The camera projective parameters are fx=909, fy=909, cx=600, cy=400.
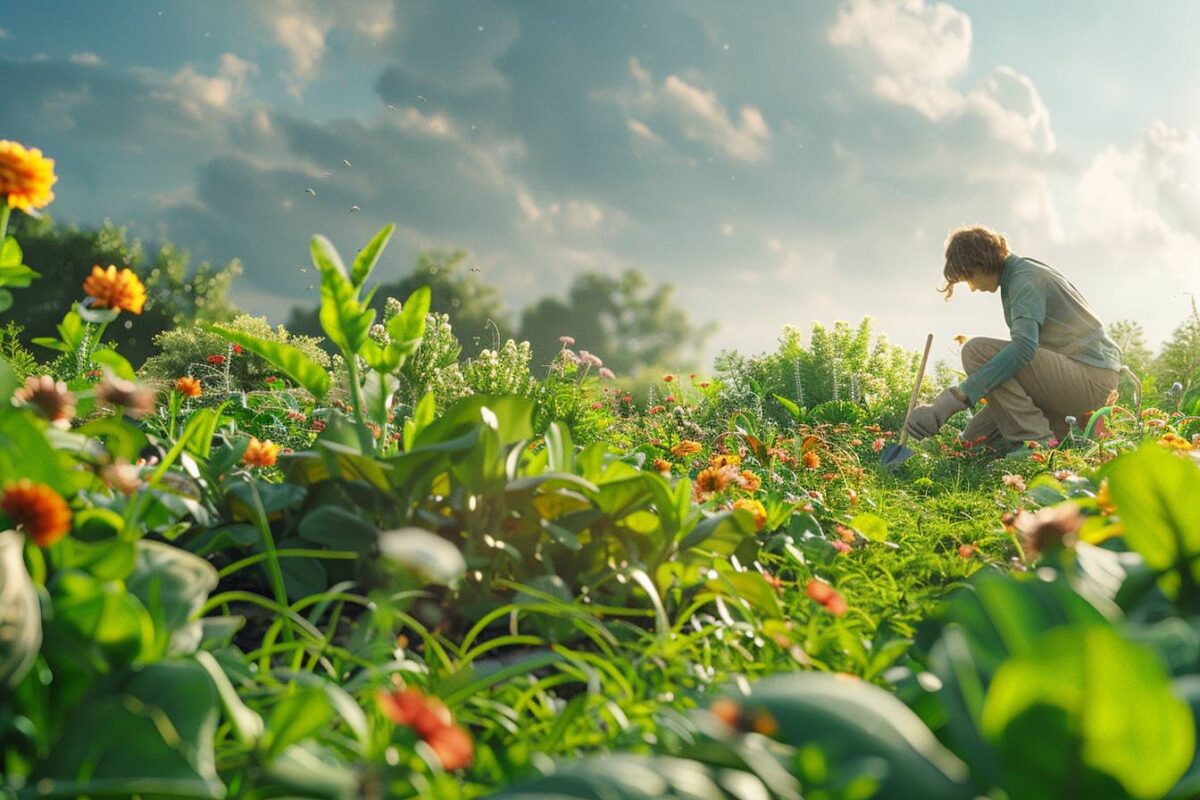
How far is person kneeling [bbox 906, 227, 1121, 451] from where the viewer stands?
544 centimetres

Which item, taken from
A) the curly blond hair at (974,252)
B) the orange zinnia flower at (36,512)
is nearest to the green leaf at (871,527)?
the orange zinnia flower at (36,512)

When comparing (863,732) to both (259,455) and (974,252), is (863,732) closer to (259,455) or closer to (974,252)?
(259,455)

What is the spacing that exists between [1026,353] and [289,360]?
478 centimetres

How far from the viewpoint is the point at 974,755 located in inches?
29.2

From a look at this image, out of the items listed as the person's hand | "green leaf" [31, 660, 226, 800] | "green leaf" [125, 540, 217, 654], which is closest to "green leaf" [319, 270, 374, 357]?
"green leaf" [125, 540, 217, 654]

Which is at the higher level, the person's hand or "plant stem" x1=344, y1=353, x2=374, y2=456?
the person's hand

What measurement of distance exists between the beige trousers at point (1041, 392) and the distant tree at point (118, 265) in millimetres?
14560

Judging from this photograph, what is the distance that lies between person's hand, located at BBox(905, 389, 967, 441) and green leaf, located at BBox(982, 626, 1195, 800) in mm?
5199

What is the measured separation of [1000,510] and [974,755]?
260cm

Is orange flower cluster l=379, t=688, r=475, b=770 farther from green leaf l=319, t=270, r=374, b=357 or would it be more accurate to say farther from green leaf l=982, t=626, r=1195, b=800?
green leaf l=319, t=270, r=374, b=357

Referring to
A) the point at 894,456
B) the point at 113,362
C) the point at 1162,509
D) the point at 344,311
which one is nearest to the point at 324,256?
the point at 344,311

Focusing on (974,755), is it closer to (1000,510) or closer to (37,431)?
(37,431)

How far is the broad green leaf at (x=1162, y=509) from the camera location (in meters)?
1.07

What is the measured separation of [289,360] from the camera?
185cm
